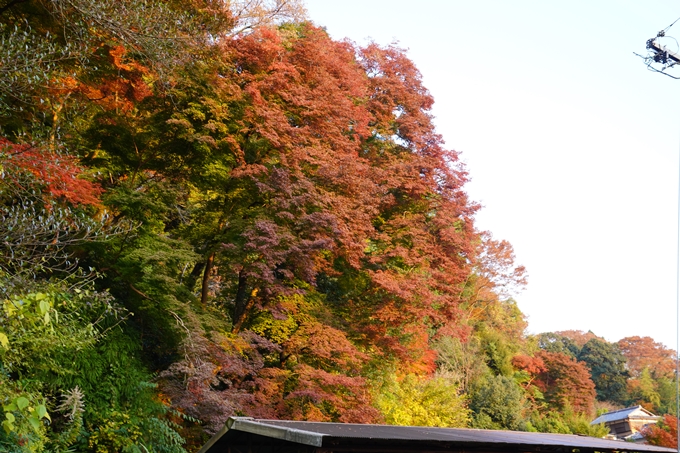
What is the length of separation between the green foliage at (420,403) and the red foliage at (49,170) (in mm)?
9351

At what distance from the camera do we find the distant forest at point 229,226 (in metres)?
9.80

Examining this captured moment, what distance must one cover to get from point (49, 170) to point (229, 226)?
Answer: 4.86 meters

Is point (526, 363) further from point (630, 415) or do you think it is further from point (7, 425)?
point (7, 425)

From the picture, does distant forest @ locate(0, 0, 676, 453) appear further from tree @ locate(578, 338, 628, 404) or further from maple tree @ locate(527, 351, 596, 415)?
tree @ locate(578, 338, 628, 404)

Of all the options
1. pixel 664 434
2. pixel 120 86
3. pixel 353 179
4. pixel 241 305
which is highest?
pixel 120 86

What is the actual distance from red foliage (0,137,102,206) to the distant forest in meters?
0.08

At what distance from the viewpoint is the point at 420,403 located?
59.6ft

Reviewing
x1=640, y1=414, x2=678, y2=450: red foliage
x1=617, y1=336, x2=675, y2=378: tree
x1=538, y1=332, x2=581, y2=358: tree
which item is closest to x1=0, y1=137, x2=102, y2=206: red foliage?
x1=640, y1=414, x2=678, y2=450: red foliage

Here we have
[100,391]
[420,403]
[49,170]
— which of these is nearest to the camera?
[49,170]

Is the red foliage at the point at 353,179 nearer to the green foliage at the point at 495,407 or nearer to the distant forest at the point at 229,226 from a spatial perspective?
the distant forest at the point at 229,226

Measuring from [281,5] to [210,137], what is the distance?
432cm

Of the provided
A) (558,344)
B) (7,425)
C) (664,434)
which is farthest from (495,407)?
(558,344)

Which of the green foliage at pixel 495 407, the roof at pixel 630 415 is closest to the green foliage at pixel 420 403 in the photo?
the green foliage at pixel 495 407

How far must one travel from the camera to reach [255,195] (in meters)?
13.3
